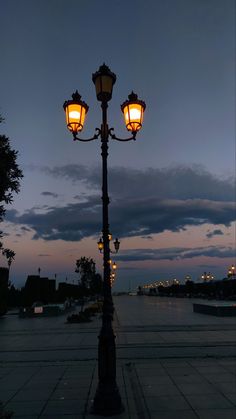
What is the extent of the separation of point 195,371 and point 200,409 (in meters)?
3.60

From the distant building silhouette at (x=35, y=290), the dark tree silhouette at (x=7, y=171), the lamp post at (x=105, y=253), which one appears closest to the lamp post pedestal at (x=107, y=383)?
the lamp post at (x=105, y=253)

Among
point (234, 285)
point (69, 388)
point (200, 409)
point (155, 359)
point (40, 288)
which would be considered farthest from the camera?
point (234, 285)

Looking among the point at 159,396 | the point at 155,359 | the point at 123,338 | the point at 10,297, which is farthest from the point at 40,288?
the point at 159,396

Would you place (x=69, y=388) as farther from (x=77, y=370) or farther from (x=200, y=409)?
(x=200, y=409)

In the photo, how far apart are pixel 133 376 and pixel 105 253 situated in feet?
13.9

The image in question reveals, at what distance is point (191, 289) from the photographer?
111688 millimetres

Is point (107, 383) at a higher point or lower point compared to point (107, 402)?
higher

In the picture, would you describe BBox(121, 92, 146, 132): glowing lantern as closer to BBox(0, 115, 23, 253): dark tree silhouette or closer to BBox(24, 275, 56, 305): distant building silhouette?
BBox(0, 115, 23, 253): dark tree silhouette

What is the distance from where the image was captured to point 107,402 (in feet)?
26.3

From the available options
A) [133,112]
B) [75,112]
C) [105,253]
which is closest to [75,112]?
[75,112]

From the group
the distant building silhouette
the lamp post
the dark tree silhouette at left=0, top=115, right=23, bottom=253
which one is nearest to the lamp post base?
the lamp post

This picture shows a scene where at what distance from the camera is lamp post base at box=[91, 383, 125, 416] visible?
8.00m

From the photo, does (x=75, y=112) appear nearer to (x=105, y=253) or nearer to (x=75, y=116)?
(x=75, y=116)

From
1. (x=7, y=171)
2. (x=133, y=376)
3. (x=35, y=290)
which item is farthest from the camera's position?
(x=35, y=290)
